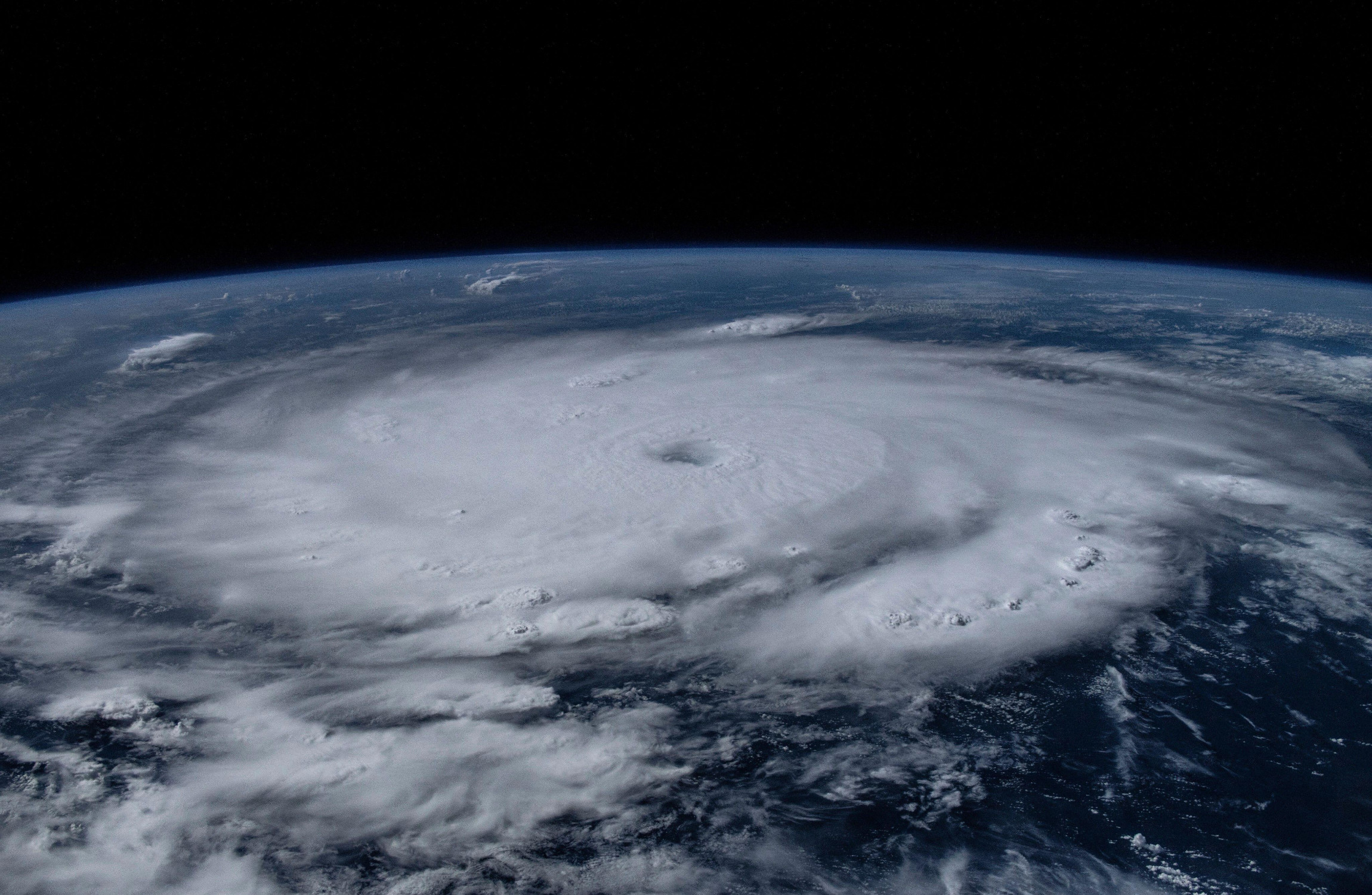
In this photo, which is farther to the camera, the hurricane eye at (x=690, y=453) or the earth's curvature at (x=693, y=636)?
the hurricane eye at (x=690, y=453)

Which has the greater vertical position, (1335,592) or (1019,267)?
(1019,267)

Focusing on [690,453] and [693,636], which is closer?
[693,636]

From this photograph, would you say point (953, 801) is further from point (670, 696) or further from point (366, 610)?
point (366, 610)

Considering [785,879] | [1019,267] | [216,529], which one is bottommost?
[785,879]

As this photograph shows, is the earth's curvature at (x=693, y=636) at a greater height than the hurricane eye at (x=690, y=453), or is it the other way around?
the hurricane eye at (x=690, y=453)

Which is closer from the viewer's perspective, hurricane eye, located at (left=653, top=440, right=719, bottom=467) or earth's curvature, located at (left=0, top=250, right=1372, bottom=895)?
earth's curvature, located at (left=0, top=250, right=1372, bottom=895)

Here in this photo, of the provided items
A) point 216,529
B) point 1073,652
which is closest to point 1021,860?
point 1073,652

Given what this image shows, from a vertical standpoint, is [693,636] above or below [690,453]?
below

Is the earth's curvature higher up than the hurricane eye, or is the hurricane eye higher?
the hurricane eye
